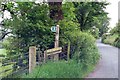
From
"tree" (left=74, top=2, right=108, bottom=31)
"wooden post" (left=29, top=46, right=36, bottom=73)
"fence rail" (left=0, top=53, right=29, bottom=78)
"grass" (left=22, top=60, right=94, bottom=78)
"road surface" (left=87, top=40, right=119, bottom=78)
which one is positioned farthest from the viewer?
"tree" (left=74, top=2, right=108, bottom=31)

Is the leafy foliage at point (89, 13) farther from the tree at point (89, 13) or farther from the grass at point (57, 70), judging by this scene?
the grass at point (57, 70)

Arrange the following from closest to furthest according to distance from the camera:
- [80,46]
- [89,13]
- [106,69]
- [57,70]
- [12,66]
A: [12,66] → [57,70] → [80,46] → [106,69] → [89,13]

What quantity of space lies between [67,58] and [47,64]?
2621 millimetres

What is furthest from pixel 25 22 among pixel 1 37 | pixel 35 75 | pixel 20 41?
pixel 35 75

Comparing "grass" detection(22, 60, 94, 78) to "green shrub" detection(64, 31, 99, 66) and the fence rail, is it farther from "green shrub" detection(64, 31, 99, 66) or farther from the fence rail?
"green shrub" detection(64, 31, 99, 66)

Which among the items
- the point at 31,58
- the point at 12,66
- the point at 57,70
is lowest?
the point at 57,70

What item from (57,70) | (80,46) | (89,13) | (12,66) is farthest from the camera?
(89,13)

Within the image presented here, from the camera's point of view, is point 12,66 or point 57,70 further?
point 57,70

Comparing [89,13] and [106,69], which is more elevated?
[89,13]

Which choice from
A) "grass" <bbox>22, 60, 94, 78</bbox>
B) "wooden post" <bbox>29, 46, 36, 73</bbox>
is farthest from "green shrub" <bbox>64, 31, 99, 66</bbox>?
"wooden post" <bbox>29, 46, 36, 73</bbox>

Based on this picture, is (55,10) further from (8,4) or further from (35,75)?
(35,75)

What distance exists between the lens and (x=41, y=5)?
39.5 ft

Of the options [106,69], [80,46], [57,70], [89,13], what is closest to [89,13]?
[89,13]

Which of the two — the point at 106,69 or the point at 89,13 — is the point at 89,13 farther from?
the point at 106,69
